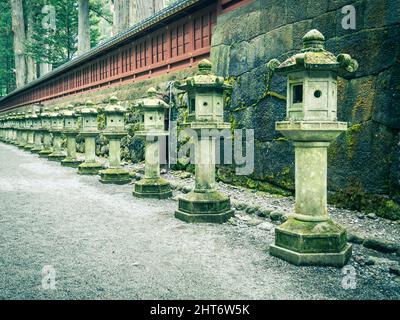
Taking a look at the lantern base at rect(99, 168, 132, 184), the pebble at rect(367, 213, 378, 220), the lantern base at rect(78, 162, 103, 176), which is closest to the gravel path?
the pebble at rect(367, 213, 378, 220)

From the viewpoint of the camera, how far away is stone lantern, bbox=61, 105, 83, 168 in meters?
11.8

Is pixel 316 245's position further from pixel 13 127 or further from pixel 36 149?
pixel 13 127

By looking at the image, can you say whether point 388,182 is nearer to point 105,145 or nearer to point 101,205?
point 101,205

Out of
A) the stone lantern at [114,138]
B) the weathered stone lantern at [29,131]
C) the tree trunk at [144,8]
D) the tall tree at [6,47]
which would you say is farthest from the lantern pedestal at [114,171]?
the tall tree at [6,47]

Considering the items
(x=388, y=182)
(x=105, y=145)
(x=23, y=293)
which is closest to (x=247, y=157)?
(x=388, y=182)

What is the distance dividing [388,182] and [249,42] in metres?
4.21

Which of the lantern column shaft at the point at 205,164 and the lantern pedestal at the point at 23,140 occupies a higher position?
the lantern pedestal at the point at 23,140

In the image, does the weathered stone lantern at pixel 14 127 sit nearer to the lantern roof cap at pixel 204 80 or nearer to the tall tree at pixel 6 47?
the tall tree at pixel 6 47

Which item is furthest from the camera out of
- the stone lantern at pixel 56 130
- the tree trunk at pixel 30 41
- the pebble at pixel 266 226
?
the tree trunk at pixel 30 41

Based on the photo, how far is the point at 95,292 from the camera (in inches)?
115

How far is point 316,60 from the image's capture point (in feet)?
11.5

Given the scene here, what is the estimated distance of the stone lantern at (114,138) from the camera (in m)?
8.77

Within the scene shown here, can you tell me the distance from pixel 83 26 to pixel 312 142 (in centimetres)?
2321

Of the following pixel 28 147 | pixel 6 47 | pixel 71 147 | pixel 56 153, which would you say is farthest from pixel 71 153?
pixel 6 47
